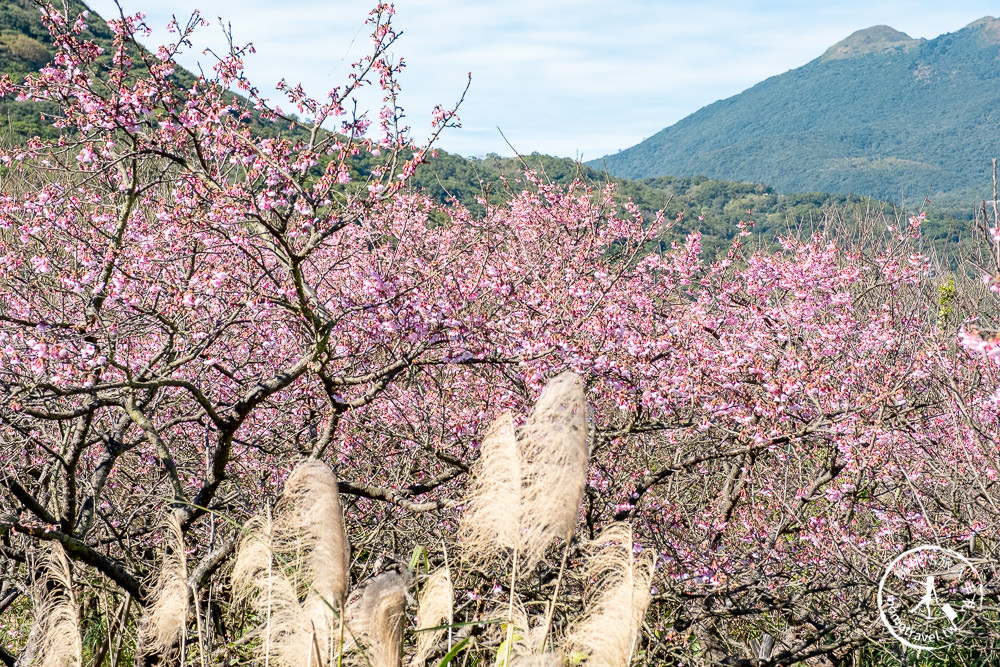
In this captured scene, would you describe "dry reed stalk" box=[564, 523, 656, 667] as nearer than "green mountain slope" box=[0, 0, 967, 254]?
Yes

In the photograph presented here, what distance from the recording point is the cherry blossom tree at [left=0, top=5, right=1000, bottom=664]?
412 centimetres

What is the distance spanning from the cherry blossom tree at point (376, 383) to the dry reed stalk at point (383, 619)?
7.42 ft

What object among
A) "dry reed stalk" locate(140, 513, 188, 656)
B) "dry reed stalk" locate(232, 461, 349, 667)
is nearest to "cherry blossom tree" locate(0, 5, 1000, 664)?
"dry reed stalk" locate(140, 513, 188, 656)

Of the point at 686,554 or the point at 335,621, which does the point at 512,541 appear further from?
the point at 686,554

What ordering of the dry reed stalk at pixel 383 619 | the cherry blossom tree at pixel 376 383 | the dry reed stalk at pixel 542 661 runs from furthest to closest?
the cherry blossom tree at pixel 376 383, the dry reed stalk at pixel 383 619, the dry reed stalk at pixel 542 661

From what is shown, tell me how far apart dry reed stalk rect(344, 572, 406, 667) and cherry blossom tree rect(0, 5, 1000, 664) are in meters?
2.26

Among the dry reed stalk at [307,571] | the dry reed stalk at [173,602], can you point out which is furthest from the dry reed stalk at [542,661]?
the dry reed stalk at [173,602]

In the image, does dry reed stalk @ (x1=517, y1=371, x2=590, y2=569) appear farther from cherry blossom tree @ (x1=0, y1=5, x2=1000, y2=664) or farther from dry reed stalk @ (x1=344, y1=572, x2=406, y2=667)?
cherry blossom tree @ (x1=0, y1=5, x2=1000, y2=664)

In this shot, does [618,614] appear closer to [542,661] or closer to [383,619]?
[542,661]

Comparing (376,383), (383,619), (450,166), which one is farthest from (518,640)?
(450,166)

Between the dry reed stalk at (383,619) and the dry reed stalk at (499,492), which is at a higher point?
A: the dry reed stalk at (499,492)

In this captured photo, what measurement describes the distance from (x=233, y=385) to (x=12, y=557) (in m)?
1.71

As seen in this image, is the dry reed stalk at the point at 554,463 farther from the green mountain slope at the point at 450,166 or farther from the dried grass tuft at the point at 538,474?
the green mountain slope at the point at 450,166

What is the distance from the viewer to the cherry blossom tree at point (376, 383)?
13.5 feet
